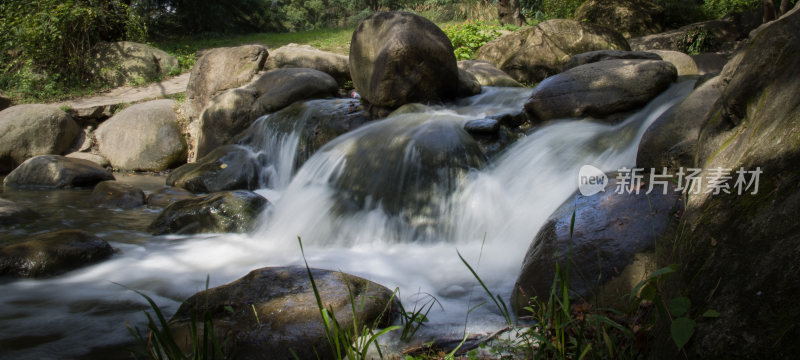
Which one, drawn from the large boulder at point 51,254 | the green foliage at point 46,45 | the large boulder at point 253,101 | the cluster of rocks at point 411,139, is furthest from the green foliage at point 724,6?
the green foliage at point 46,45

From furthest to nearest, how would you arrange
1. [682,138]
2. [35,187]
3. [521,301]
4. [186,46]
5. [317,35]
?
[317,35] < [186,46] < [35,187] < [682,138] < [521,301]

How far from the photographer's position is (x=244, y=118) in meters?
9.83

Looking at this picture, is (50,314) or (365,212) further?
(365,212)

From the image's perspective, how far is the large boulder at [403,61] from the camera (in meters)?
7.45

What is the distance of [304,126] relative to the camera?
27.2ft

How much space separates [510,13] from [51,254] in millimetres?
16708

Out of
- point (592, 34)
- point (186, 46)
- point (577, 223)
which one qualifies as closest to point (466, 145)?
point (577, 223)

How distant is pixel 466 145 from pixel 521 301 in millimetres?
3075

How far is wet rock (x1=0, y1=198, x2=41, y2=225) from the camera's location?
18.9 feet

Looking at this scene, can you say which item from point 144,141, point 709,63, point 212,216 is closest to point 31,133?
point 144,141

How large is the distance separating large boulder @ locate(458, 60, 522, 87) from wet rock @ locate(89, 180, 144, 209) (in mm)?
5666

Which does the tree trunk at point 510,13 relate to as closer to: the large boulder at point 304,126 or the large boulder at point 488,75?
the large boulder at point 488,75

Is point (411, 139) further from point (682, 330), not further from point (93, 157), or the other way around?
point (93, 157)

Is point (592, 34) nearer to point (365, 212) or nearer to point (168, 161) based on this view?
point (365, 212)
